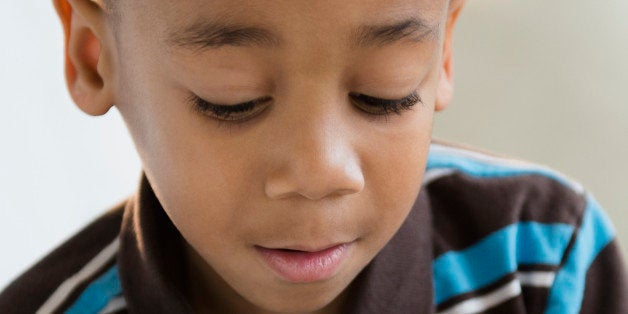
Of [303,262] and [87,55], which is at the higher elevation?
[87,55]

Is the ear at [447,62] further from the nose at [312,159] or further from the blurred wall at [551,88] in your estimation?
the blurred wall at [551,88]

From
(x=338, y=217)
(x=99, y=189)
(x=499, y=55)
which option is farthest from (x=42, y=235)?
(x=338, y=217)

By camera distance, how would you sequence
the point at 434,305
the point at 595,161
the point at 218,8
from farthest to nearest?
the point at 595,161
the point at 434,305
the point at 218,8

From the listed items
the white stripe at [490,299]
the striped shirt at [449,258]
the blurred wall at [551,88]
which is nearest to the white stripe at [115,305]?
the striped shirt at [449,258]

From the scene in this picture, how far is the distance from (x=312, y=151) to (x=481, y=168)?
10.5 inches

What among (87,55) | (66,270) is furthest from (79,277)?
(87,55)

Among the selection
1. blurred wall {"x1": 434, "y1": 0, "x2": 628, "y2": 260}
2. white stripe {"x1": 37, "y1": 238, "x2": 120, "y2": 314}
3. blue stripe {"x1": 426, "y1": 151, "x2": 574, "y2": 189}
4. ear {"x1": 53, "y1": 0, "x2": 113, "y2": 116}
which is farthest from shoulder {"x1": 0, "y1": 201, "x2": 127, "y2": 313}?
blurred wall {"x1": 434, "y1": 0, "x2": 628, "y2": 260}

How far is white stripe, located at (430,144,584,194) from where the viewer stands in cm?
72

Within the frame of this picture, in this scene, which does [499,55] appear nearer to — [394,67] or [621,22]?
[621,22]

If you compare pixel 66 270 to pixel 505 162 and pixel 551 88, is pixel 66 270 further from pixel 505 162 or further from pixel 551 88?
pixel 551 88

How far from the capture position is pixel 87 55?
58 cm

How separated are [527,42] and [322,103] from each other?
660 mm

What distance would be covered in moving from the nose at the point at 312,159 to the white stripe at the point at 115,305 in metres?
0.20

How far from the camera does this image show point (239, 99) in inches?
19.2
